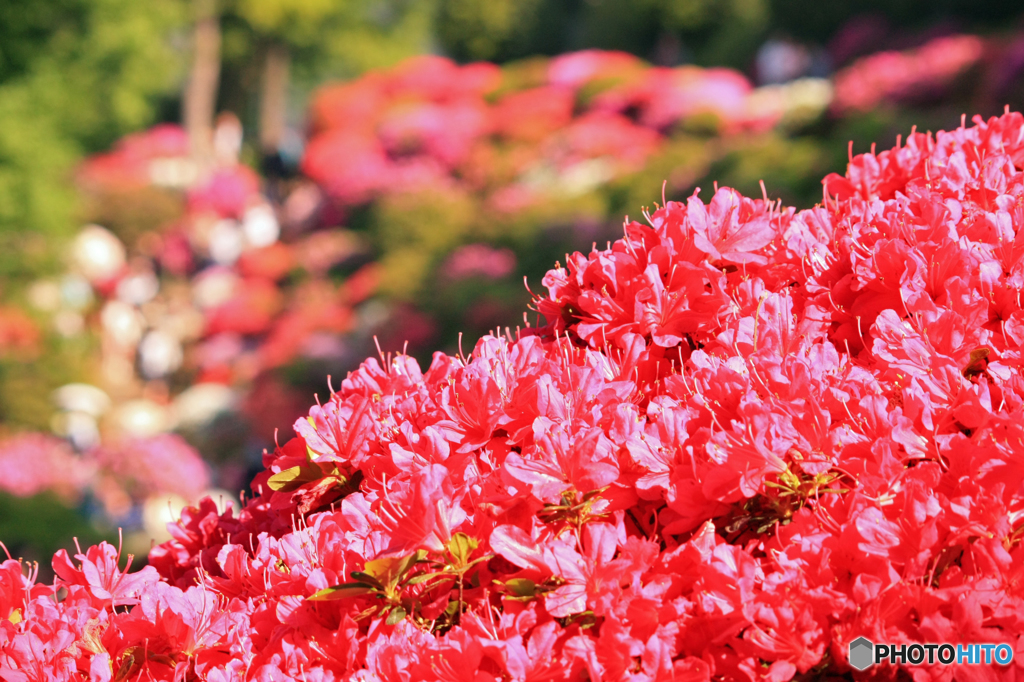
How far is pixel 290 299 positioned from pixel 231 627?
1427cm

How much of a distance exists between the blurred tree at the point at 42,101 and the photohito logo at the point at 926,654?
9761 millimetres

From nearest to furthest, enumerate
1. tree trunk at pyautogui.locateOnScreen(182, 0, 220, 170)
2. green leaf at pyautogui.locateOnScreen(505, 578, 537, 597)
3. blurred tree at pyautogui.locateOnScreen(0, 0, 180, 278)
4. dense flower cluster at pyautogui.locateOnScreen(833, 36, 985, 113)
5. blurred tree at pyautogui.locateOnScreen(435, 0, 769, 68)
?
green leaf at pyautogui.locateOnScreen(505, 578, 537, 597) → blurred tree at pyautogui.locateOnScreen(0, 0, 180, 278) → dense flower cluster at pyautogui.locateOnScreen(833, 36, 985, 113) → blurred tree at pyautogui.locateOnScreen(435, 0, 769, 68) → tree trunk at pyautogui.locateOnScreen(182, 0, 220, 170)

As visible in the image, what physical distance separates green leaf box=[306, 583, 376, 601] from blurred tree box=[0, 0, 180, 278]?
9.25 meters

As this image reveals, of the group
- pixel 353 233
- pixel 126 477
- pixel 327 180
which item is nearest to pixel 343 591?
pixel 126 477

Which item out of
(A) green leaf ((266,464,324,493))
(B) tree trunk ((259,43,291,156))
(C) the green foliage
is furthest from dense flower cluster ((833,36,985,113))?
(B) tree trunk ((259,43,291,156))

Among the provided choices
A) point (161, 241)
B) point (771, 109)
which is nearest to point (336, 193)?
point (161, 241)

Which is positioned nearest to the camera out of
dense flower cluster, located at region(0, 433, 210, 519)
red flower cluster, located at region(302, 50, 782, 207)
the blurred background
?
dense flower cluster, located at region(0, 433, 210, 519)

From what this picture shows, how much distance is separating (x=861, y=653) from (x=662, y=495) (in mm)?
335

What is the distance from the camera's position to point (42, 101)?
932 centimetres

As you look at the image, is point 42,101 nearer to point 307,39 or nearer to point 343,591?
point 343,591

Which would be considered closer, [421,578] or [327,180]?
[421,578]

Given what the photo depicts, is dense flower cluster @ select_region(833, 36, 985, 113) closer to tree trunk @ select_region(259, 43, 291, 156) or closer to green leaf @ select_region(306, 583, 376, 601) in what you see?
green leaf @ select_region(306, 583, 376, 601)

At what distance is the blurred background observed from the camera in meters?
9.41

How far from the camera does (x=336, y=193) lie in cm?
1700
